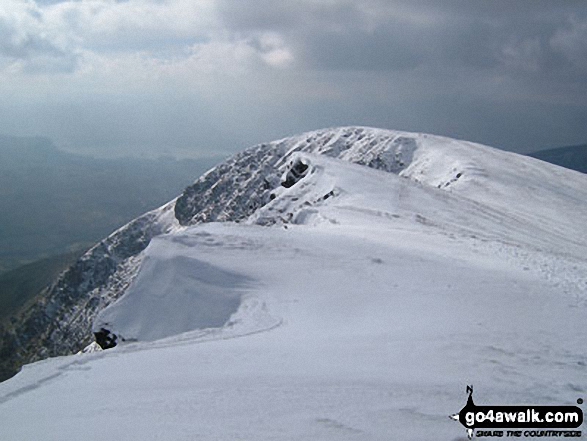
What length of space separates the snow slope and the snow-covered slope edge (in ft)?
44.3

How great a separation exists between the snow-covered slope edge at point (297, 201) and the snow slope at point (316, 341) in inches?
531

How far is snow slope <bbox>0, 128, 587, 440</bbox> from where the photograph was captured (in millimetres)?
8727

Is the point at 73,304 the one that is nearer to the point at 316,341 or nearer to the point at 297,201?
the point at 297,201

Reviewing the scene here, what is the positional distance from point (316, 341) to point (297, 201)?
101 feet

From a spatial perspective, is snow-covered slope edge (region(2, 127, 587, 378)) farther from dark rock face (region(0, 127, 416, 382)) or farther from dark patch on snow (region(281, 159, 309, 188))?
dark patch on snow (region(281, 159, 309, 188))

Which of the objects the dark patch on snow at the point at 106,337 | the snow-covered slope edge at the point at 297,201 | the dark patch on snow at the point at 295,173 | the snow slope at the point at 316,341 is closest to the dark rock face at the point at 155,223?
the snow-covered slope edge at the point at 297,201

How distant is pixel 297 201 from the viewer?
4294cm

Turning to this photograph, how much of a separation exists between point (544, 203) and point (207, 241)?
46.4m

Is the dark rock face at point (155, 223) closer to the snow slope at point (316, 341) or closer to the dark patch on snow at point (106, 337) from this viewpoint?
the snow slope at point (316, 341)

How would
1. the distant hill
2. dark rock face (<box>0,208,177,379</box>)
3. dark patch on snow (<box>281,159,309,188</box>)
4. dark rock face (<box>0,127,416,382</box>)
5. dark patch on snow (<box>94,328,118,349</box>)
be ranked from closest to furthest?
1. dark patch on snow (<box>94,328,118,349</box>)
2. dark patch on snow (<box>281,159,309,188</box>)
3. dark rock face (<box>0,127,416,382</box>)
4. dark rock face (<box>0,208,177,379</box>)
5. the distant hill

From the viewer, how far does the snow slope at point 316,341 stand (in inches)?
344

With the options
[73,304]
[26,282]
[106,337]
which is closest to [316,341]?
[106,337]

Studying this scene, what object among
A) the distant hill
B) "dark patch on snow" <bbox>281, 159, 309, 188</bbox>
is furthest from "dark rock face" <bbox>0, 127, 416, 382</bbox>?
the distant hill

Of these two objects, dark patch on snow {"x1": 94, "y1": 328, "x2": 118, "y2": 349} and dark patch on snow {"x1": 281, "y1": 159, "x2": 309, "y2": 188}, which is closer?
dark patch on snow {"x1": 94, "y1": 328, "x2": 118, "y2": 349}
